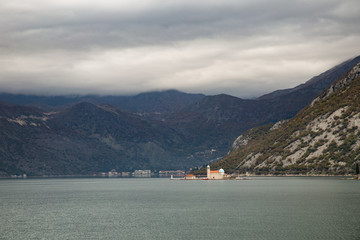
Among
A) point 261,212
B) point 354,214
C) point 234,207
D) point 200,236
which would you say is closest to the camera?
point 200,236

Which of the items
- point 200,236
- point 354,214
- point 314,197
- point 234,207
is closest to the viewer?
point 200,236

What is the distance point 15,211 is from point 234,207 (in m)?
71.1

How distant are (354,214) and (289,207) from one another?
82.3 ft

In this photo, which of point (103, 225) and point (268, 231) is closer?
point (268, 231)

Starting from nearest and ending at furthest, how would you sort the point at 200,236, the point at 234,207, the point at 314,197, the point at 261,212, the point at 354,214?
1. the point at 200,236
2. the point at 354,214
3. the point at 261,212
4. the point at 234,207
5. the point at 314,197

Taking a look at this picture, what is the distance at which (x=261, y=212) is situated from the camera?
14225cm

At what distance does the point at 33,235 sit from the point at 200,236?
120 feet

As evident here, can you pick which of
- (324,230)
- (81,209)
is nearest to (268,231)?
(324,230)

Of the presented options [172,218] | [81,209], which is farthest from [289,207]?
[81,209]

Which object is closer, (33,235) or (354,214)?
(33,235)

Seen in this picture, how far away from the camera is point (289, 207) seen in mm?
150750

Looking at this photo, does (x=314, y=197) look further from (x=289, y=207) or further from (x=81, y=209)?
(x=81, y=209)

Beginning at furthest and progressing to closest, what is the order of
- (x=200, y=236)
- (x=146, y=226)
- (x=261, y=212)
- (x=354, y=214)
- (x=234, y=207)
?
(x=234, y=207)
(x=261, y=212)
(x=354, y=214)
(x=146, y=226)
(x=200, y=236)

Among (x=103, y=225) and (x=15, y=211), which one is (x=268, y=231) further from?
(x=15, y=211)
